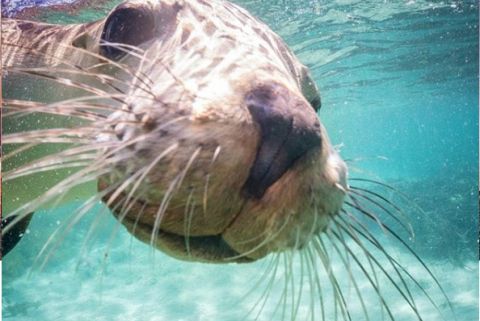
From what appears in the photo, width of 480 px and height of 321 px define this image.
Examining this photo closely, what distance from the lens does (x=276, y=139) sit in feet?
4.64

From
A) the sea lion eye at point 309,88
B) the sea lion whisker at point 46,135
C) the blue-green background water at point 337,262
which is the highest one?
the sea lion whisker at point 46,135

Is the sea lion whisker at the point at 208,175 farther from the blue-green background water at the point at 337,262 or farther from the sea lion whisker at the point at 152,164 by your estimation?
the blue-green background water at the point at 337,262

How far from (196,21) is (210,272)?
9940mm

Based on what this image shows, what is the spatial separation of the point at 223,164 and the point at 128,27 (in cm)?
141

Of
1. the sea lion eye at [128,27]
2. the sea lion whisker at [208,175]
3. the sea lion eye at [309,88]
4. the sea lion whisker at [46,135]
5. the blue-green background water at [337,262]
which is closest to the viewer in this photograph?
the sea lion whisker at [208,175]

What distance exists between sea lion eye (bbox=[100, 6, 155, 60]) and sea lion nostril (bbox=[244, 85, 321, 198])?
3.87 feet

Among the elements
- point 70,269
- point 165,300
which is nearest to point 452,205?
point 165,300

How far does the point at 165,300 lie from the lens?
10453mm

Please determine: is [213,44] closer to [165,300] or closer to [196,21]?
[196,21]

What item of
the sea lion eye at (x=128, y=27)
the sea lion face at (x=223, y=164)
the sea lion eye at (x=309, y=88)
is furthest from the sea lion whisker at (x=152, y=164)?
the sea lion eye at (x=309, y=88)

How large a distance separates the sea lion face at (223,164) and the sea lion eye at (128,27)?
0.69 m

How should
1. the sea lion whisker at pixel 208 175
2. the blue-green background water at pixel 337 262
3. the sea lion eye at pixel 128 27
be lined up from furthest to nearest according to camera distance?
1. the blue-green background water at pixel 337 262
2. the sea lion eye at pixel 128 27
3. the sea lion whisker at pixel 208 175

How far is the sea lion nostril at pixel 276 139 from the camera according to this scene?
1416 mm

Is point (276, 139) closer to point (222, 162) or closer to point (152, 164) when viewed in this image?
point (222, 162)
